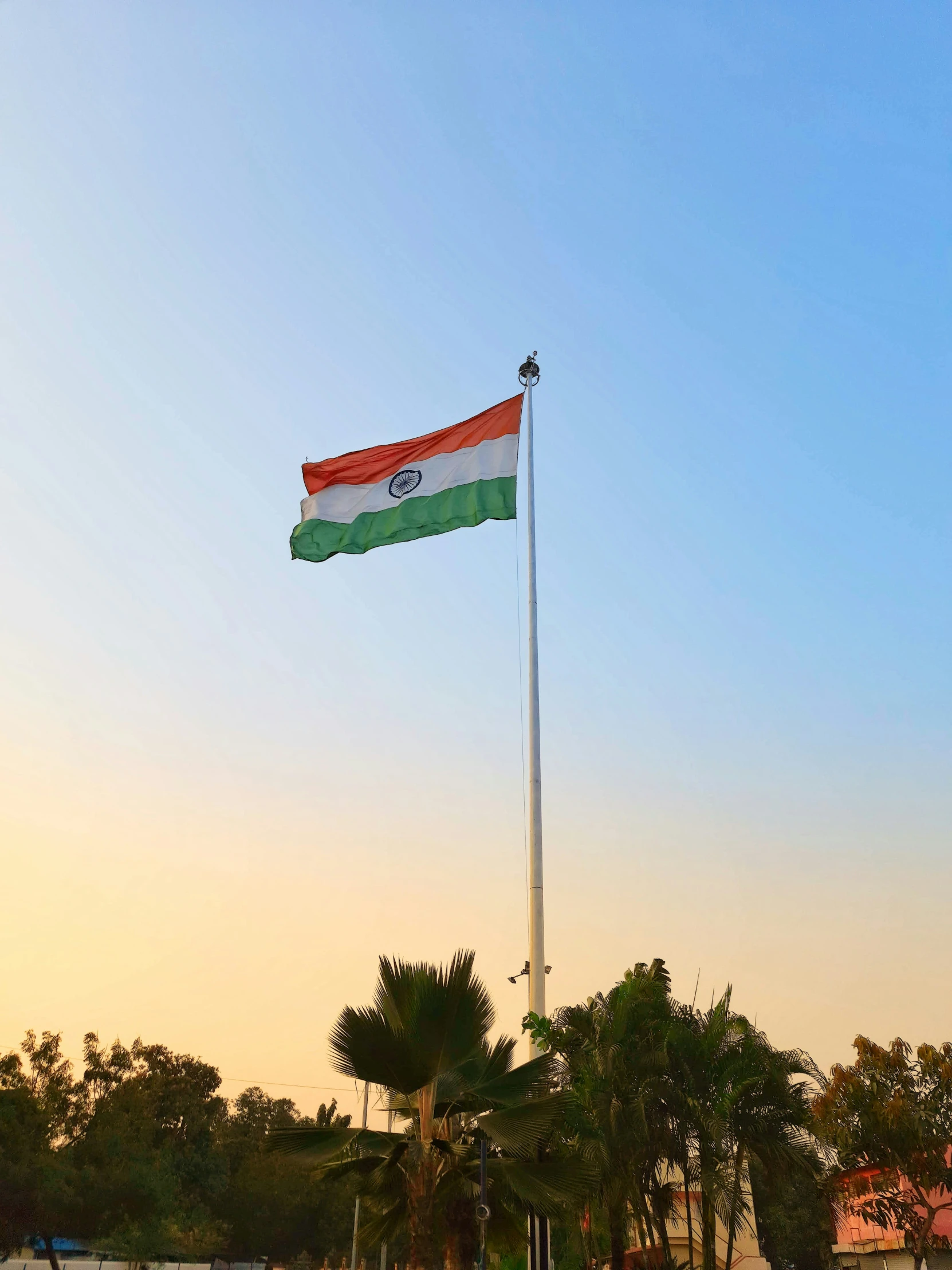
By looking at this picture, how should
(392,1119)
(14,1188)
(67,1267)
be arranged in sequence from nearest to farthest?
(392,1119) → (14,1188) → (67,1267)

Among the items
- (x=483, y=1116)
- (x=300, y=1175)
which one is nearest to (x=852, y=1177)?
(x=483, y=1116)

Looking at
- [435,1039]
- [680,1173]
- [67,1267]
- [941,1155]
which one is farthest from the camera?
[67,1267]

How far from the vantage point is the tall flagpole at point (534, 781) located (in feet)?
52.4

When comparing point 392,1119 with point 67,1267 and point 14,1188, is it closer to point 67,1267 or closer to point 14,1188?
point 14,1188

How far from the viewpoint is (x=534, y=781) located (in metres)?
17.9

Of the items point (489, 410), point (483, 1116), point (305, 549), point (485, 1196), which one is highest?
point (489, 410)

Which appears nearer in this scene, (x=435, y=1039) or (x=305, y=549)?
(x=435, y=1039)

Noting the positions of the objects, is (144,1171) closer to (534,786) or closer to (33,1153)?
(33,1153)

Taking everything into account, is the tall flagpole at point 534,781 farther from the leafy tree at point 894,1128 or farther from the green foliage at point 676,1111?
the leafy tree at point 894,1128

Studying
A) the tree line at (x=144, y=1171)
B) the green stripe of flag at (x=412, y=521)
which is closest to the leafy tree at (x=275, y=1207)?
the tree line at (x=144, y=1171)

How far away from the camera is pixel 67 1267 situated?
5094 centimetres

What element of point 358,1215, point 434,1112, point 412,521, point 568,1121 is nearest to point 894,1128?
point 568,1121

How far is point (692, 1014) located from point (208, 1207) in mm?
48725

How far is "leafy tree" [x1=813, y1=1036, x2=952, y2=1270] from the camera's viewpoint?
2353 cm
